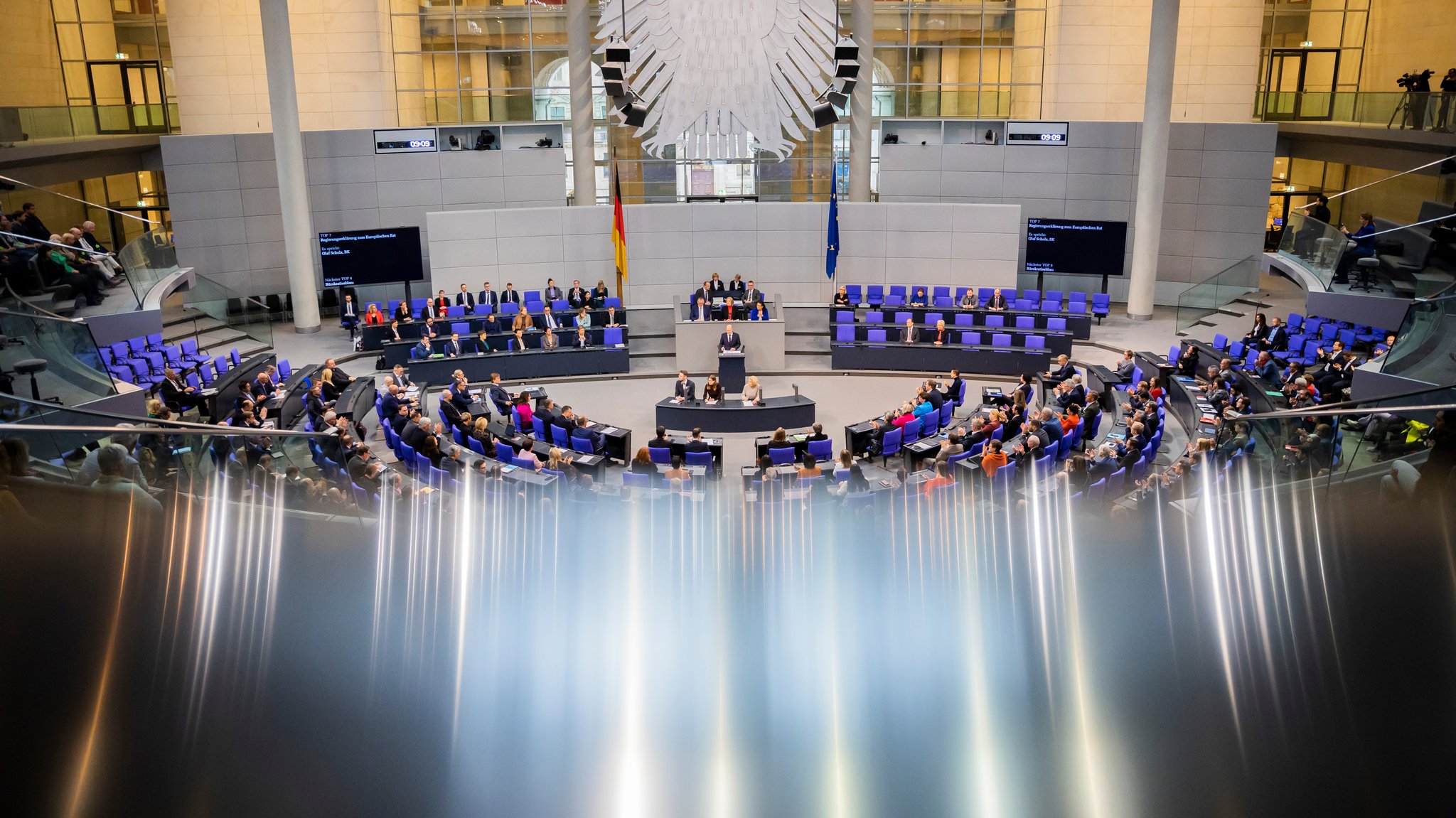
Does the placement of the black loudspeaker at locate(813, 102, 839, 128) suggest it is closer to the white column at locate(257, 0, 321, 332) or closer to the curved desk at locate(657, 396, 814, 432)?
the curved desk at locate(657, 396, 814, 432)

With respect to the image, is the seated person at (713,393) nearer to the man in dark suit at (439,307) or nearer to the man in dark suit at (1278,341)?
the man in dark suit at (439,307)

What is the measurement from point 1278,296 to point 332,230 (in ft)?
64.5

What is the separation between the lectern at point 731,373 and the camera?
16.9 m

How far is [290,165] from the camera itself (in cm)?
1962

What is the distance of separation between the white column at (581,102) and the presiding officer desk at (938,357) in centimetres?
674

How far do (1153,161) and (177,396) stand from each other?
17.4m

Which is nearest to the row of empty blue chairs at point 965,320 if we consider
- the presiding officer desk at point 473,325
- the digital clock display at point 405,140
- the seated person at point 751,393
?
the seated person at point 751,393

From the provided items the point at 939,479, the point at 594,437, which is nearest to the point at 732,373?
the point at 594,437

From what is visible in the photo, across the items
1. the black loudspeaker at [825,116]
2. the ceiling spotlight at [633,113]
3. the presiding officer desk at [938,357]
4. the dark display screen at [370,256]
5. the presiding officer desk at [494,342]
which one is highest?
the black loudspeaker at [825,116]

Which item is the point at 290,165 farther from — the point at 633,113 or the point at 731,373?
the point at 633,113

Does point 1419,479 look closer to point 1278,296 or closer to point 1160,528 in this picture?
point 1160,528

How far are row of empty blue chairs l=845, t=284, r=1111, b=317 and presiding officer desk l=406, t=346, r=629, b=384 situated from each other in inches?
191

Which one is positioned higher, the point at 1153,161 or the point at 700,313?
the point at 1153,161

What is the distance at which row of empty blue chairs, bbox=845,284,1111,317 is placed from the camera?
20.0 m
